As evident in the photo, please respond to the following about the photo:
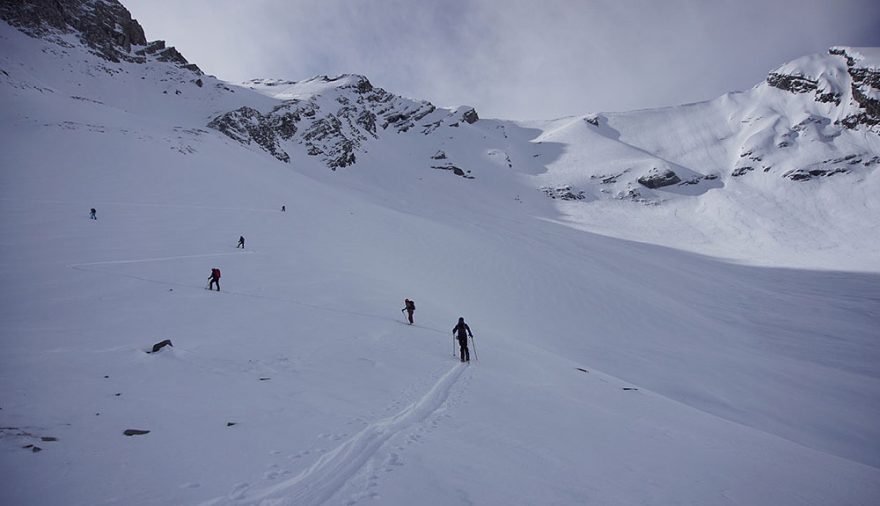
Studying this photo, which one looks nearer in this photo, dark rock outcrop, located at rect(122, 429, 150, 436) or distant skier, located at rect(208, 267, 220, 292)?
dark rock outcrop, located at rect(122, 429, 150, 436)

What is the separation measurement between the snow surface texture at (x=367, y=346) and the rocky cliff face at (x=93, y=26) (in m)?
4.37

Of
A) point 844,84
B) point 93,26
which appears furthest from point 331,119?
point 844,84

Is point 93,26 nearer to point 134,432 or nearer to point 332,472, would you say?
point 134,432

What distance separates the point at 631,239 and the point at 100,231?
5349 cm

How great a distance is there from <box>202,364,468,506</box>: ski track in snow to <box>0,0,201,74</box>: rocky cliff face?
7698 cm

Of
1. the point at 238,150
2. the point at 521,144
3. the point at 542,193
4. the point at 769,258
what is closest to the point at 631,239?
the point at 769,258

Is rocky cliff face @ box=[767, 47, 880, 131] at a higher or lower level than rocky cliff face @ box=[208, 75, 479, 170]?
higher

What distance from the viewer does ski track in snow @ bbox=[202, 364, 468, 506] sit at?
13.0 feet

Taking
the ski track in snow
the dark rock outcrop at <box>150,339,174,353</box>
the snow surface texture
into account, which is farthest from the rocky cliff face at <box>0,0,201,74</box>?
the ski track in snow

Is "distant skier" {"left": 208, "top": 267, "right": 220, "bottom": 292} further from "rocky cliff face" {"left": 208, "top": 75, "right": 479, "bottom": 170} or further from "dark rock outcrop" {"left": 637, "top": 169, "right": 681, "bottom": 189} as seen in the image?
"dark rock outcrop" {"left": 637, "top": 169, "right": 681, "bottom": 189}

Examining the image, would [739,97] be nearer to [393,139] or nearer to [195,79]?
[393,139]

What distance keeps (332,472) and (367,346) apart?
6261 mm

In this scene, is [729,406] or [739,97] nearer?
[729,406]

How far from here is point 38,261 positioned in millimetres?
13375
